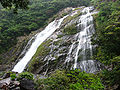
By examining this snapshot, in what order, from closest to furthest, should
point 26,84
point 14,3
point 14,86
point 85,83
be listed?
point 85,83 < point 14,3 < point 14,86 < point 26,84

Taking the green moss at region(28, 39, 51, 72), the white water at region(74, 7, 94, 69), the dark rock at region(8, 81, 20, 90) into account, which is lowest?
the dark rock at region(8, 81, 20, 90)

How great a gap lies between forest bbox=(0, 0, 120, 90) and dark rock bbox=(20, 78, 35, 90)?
0.26 metres

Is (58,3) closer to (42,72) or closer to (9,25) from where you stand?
(9,25)

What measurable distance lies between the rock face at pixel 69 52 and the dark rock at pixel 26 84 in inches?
114

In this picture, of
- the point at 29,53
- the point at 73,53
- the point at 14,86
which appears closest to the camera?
the point at 14,86

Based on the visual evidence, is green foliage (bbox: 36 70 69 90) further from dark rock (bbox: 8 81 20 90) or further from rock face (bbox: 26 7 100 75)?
rock face (bbox: 26 7 100 75)

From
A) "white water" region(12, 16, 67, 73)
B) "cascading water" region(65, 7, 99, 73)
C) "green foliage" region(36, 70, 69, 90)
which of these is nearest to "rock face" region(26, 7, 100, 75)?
"cascading water" region(65, 7, 99, 73)

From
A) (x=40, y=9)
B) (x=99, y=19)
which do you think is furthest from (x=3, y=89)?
(x=40, y=9)

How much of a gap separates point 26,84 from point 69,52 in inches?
180

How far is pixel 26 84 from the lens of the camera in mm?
5430

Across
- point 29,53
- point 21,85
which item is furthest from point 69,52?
point 29,53

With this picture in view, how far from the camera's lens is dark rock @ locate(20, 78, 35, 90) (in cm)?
529

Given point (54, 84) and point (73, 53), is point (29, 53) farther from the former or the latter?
point (54, 84)

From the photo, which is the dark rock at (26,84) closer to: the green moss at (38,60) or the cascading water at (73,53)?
the cascading water at (73,53)
